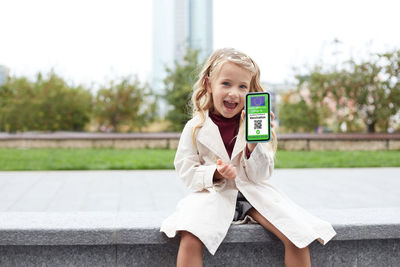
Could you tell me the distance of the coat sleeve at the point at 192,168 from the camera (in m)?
2.34

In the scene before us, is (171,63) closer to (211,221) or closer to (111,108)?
(111,108)

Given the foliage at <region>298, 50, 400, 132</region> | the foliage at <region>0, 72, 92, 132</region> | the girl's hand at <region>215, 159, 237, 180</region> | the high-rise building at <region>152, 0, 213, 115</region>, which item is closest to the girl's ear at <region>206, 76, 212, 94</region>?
the girl's hand at <region>215, 159, 237, 180</region>

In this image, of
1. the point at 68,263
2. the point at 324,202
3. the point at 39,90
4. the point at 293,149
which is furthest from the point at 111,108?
the point at 68,263

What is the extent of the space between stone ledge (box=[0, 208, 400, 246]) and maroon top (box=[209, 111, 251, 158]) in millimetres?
470

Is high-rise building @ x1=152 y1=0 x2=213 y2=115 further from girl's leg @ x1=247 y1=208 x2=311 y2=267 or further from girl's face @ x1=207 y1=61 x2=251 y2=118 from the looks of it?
girl's leg @ x1=247 y1=208 x2=311 y2=267

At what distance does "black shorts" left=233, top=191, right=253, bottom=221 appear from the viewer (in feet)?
8.19

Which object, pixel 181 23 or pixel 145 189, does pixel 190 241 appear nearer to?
pixel 145 189

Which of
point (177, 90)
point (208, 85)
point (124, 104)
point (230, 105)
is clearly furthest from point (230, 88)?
point (177, 90)

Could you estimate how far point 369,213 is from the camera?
2744 mm

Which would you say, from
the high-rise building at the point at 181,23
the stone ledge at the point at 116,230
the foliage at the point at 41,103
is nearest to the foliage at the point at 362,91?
the foliage at the point at 41,103

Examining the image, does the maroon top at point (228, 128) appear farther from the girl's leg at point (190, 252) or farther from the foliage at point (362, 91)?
the foliage at point (362, 91)

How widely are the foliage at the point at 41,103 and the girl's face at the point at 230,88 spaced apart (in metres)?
13.5

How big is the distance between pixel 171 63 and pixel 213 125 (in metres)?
A: 14.6

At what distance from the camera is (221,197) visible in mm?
2398
